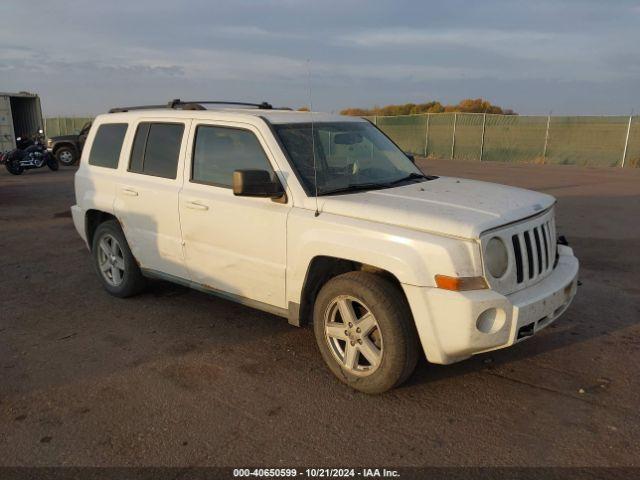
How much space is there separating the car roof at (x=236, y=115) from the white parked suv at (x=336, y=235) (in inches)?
0.9

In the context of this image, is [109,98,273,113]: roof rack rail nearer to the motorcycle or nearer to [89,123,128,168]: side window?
[89,123,128,168]: side window

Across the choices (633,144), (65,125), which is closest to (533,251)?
(633,144)

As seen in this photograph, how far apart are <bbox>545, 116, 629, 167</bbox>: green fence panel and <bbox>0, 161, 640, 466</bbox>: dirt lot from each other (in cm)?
1924

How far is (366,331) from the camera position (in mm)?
3627

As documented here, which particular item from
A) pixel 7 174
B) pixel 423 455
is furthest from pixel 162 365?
pixel 7 174

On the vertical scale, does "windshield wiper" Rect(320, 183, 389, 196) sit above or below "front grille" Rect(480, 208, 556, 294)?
above

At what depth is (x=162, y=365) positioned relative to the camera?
13.6 feet

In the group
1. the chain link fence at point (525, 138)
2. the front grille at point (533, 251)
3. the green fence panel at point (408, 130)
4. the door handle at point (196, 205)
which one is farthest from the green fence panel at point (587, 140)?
the door handle at point (196, 205)

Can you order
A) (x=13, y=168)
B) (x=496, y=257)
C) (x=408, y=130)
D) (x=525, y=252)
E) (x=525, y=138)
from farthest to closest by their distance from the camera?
1. (x=408, y=130)
2. (x=525, y=138)
3. (x=13, y=168)
4. (x=525, y=252)
5. (x=496, y=257)

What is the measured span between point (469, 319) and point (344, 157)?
1.88 m

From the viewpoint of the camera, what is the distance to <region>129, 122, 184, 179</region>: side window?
15.9ft

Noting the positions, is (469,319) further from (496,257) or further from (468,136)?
(468,136)

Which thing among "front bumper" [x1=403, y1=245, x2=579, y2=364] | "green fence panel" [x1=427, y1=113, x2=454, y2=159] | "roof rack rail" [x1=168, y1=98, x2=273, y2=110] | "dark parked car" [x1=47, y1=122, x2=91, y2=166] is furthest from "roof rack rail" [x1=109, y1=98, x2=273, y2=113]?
"green fence panel" [x1=427, y1=113, x2=454, y2=159]

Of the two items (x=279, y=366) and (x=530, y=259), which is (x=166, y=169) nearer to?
(x=279, y=366)
